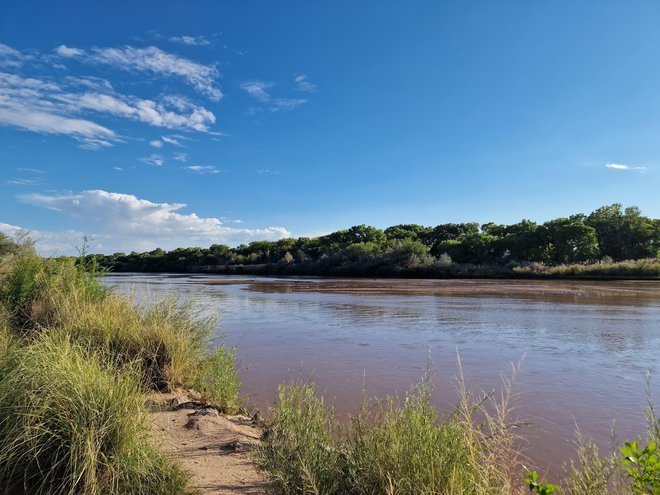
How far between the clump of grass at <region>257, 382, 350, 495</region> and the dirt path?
30 centimetres

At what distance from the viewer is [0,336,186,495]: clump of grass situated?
139 inches

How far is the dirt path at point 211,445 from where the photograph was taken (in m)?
4.08

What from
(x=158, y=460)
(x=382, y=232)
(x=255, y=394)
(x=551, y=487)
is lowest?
(x=255, y=394)

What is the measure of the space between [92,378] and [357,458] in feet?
8.18

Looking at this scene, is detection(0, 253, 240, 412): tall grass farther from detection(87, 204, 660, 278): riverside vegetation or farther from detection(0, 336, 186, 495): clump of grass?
detection(87, 204, 660, 278): riverside vegetation

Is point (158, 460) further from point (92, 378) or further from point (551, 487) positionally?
point (551, 487)

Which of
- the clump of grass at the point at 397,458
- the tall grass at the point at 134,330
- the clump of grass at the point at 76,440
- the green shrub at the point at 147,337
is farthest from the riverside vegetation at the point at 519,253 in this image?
the clump of grass at the point at 397,458

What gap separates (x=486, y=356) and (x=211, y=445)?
781 centimetres

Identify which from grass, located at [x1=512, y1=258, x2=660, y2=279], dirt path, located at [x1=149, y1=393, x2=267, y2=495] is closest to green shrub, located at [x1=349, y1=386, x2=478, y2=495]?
dirt path, located at [x1=149, y1=393, x2=267, y2=495]

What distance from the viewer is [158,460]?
3.86 metres

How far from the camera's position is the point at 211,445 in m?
5.04

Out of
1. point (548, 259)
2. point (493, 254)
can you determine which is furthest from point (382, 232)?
point (548, 259)

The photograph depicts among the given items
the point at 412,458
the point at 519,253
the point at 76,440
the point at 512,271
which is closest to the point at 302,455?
the point at 412,458

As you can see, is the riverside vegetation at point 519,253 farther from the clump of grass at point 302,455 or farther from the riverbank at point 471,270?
the clump of grass at point 302,455
